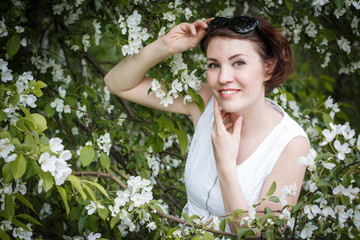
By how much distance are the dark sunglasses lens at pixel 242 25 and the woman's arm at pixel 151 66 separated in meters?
0.20

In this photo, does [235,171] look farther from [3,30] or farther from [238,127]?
[3,30]

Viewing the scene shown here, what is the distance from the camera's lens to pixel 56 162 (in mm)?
1471

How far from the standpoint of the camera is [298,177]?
2119 mm

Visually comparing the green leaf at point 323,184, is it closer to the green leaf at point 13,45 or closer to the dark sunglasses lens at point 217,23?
the dark sunglasses lens at point 217,23

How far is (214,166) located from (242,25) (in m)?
0.84

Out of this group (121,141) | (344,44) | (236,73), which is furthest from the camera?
(344,44)

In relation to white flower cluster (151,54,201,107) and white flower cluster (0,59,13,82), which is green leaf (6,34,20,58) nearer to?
white flower cluster (0,59,13,82)

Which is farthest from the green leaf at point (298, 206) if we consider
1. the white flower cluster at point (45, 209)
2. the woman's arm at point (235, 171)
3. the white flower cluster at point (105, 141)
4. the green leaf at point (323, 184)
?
the white flower cluster at point (45, 209)

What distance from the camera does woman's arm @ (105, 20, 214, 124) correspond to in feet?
7.75

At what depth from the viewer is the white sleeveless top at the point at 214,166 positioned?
7.31 feet

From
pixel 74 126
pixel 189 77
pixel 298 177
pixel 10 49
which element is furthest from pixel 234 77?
pixel 74 126

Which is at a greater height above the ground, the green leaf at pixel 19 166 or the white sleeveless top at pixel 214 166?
the green leaf at pixel 19 166

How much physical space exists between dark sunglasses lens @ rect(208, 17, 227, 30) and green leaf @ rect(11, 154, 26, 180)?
1339 mm

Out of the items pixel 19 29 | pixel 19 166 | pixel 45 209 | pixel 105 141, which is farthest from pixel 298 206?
pixel 45 209
